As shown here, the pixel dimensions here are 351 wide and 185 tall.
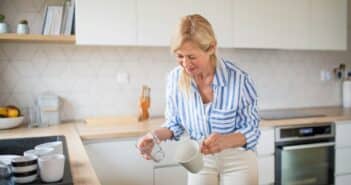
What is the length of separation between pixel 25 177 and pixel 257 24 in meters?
2.12

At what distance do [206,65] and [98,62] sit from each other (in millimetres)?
1391

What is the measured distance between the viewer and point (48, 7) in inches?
95.2

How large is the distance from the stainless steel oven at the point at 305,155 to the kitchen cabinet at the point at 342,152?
4cm

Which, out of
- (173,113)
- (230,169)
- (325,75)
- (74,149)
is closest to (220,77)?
(173,113)

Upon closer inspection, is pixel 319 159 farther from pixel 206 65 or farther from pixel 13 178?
pixel 13 178

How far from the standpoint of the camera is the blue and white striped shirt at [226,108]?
4.83 feet

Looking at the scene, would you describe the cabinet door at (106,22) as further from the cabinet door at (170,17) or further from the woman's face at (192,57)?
the woman's face at (192,57)

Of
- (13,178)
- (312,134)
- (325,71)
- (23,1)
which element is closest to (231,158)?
(13,178)

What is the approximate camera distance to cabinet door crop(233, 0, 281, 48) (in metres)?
2.66

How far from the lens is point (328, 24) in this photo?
116 inches

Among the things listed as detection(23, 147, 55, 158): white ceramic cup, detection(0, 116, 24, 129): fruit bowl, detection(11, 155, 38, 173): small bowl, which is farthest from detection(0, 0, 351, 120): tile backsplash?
detection(11, 155, 38, 173): small bowl

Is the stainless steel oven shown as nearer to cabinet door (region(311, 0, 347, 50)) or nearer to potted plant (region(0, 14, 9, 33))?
cabinet door (region(311, 0, 347, 50))

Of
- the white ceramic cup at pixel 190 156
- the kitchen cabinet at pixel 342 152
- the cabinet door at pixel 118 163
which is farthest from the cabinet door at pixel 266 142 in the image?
the white ceramic cup at pixel 190 156

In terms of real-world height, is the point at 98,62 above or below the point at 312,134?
above
